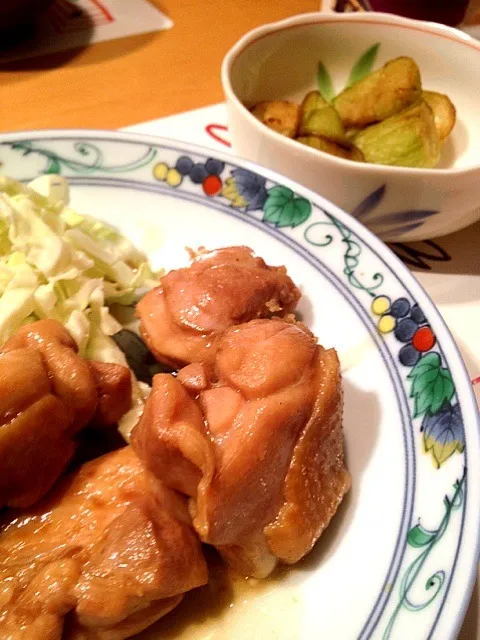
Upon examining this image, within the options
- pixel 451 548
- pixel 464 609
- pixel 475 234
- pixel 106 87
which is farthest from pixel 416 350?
pixel 106 87

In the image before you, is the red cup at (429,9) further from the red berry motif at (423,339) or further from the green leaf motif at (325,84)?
the red berry motif at (423,339)

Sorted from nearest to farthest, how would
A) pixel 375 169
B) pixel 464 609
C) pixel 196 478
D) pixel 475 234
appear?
1. pixel 464 609
2. pixel 196 478
3. pixel 375 169
4. pixel 475 234

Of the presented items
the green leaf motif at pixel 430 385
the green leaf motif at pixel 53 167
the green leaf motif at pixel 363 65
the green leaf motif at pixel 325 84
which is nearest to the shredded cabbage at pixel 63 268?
Result: the green leaf motif at pixel 53 167

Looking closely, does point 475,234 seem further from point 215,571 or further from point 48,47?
point 48,47

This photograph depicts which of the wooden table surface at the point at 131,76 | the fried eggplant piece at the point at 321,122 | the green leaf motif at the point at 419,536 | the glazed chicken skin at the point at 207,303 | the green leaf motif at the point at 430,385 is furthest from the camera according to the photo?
the wooden table surface at the point at 131,76

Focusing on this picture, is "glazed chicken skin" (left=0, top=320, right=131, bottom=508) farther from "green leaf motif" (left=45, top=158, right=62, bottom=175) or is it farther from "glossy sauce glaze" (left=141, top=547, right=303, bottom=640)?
"green leaf motif" (left=45, top=158, right=62, bottom=175)

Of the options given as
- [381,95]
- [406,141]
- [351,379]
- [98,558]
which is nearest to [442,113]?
[381,95]
